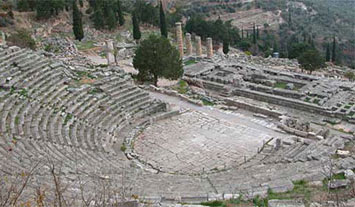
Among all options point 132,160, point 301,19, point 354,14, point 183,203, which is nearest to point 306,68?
point 132,160

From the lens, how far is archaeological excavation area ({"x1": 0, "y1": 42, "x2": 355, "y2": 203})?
38.6 ft

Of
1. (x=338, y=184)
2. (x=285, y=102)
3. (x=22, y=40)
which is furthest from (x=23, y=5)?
(x=338, y=184)

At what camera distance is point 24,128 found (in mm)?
15305

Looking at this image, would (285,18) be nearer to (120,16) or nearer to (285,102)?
(120,16)

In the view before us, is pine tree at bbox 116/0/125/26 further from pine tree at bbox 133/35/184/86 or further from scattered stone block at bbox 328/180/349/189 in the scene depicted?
scattered stone block at bbox 328/180/349/189

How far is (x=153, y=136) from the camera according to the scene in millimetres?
20031

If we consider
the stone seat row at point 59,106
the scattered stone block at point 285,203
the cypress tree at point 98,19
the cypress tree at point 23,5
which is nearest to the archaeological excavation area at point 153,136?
the stone seat row at point 59,106

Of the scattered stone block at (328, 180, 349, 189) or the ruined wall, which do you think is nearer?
the scattered stone block at (328, 180, 349, 189)

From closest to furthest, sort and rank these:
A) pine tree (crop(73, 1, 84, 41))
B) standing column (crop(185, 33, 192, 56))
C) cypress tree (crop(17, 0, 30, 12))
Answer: pine tree (crop(73, 1, 84, 41)), standing column (crop(185, 33, 192, 56)), cypress tree (crop(17, 0, 30, 12))

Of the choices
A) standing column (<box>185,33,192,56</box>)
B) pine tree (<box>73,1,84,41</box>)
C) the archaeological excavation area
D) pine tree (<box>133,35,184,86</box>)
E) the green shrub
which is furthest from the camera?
standing column (<box>185,33,192,56</box>)

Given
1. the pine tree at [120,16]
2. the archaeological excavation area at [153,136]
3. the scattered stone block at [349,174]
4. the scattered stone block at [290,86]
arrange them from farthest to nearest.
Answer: the pine tree at [120,16], the scattered stone block at [290,86], the archaeological excavation area at [153,136], the scattered stone block at [349,174]

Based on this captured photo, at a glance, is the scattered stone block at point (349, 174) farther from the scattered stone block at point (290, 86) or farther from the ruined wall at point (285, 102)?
the scattered stone block at point (290, 86)

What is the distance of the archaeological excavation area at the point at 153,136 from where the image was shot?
1176 centimetres

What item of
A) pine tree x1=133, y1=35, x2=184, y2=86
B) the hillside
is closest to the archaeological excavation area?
pine tree x1=133, y1=35, x2=184, y2=86
